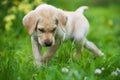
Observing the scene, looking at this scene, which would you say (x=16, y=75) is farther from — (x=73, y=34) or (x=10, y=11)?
(x=10, y=11)

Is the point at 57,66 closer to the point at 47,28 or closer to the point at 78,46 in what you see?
the point at 47,28

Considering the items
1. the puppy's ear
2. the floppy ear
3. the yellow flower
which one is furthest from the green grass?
the yellow flower

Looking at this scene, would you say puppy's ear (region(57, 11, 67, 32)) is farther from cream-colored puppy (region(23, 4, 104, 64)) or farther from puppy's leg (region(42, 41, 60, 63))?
puppy's leg (region(42, 41, 60, 63))

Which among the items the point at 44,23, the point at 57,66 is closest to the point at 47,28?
the point at 44,23

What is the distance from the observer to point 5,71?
580cm

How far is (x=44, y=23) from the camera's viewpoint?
6750 mm

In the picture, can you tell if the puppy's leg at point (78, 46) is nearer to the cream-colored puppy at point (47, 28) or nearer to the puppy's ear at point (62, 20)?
the cream-colored puppy at point (47, 28)

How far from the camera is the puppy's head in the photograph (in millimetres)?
6711

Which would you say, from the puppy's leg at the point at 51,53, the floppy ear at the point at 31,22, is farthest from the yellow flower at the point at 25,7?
the floppy ear at the point at 31,22

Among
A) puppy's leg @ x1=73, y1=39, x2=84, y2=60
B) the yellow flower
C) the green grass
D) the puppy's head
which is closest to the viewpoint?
the green grass

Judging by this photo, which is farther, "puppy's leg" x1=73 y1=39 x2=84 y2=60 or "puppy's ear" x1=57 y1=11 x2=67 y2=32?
"puppy's leg" x1=73 y1=39 x2=84 y2=60

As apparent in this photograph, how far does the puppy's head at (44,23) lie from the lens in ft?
22.0

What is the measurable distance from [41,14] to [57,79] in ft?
4.86

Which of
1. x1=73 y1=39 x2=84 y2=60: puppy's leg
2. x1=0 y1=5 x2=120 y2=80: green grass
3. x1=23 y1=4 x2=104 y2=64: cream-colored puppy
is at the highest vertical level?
x1=23 y1=4 x2=104 y2=64: cream-colored puppy
